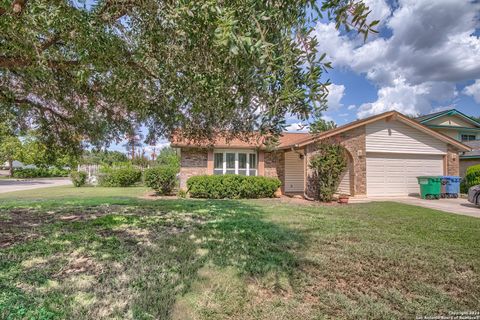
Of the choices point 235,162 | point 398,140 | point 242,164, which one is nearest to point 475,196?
point 398,140

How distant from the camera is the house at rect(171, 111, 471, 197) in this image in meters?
13.4

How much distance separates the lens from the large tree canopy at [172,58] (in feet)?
6.73

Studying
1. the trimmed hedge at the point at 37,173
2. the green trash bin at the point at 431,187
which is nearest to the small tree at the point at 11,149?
the trimmed hedge at the point at 37,173

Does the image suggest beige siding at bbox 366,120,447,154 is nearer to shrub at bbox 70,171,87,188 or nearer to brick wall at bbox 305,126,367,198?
brick wall at bbox 305,126,367,198

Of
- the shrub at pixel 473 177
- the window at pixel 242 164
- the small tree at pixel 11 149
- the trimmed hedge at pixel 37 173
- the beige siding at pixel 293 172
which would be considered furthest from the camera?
the trimmed hedge at pixel 37 173

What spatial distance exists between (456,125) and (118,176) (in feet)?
87.7

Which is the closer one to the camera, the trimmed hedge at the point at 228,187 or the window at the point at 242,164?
the trimmed hedge at the point at 228,187

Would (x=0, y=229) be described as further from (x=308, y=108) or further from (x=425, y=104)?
(x=425, y=104)

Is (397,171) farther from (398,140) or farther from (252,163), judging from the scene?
(252,163)

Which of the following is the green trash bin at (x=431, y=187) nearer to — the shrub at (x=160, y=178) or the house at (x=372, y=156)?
the house at (x=372, y=156)

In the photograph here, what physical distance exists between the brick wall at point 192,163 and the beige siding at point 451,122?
55.7 ft

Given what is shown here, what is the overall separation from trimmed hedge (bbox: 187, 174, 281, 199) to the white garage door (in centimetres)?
531

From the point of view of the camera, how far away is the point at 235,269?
4.07 metres

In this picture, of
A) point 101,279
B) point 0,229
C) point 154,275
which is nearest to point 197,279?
point 154,275
